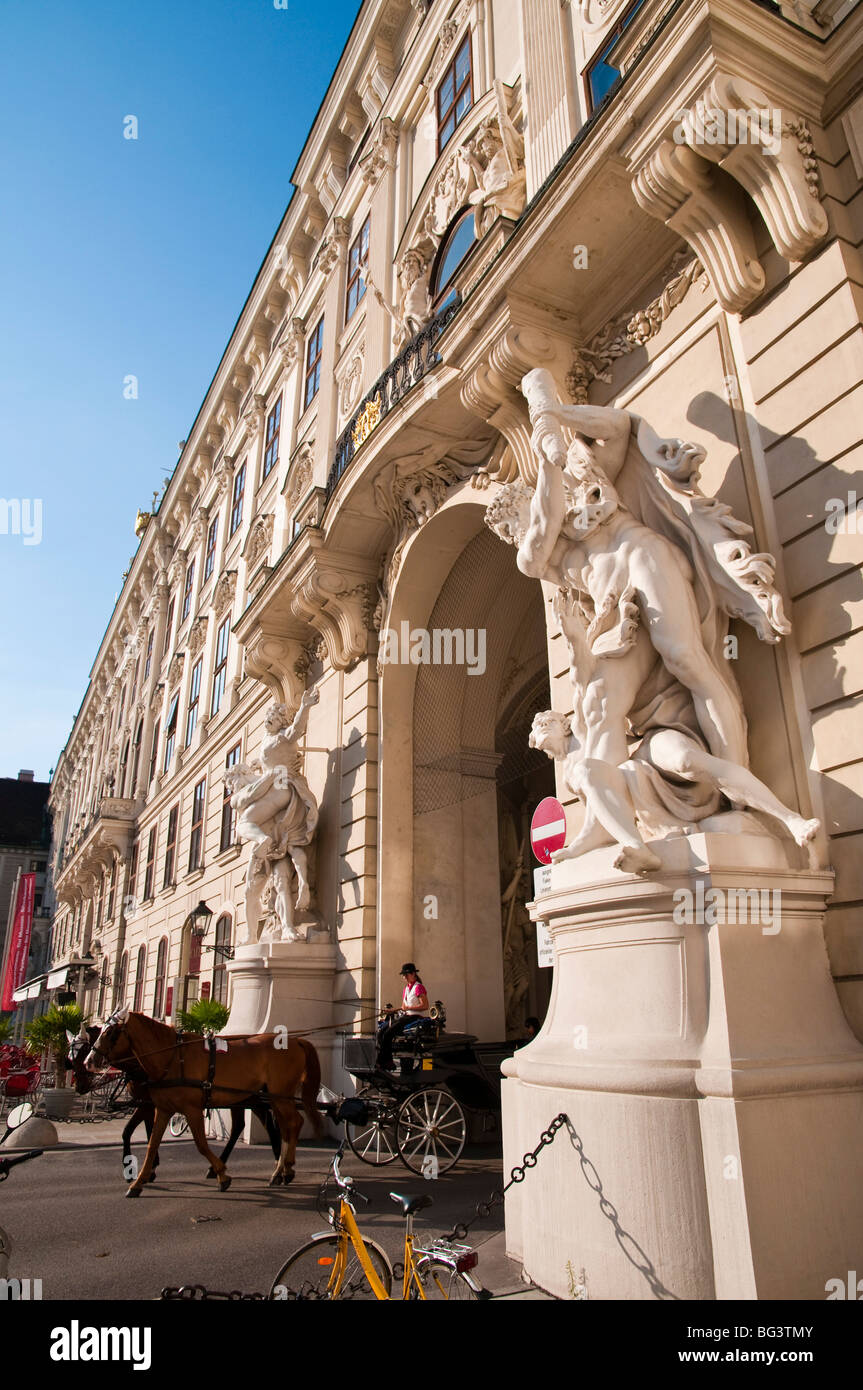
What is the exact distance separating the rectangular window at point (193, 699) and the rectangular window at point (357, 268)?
39.4 feet

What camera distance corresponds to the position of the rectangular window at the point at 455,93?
39.3ft

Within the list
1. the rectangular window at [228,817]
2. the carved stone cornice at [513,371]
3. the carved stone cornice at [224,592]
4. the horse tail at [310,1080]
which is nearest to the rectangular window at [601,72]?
the carved stone cornice at [513,371]

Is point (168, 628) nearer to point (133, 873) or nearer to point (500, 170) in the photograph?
point (133, 873)

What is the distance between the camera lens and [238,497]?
76.7 ft

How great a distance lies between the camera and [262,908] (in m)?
12.1

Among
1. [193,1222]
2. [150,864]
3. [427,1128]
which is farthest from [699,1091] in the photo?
[150,864]

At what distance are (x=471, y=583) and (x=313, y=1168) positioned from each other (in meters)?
6.91

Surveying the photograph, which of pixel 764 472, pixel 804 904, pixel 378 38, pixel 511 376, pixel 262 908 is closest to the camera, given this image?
pixel 804 904

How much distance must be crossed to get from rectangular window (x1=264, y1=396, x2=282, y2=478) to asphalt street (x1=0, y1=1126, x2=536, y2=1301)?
1477 cm

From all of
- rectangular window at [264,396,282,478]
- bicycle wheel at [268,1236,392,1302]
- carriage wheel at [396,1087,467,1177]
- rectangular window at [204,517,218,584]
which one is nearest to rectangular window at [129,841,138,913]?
rectangular window at [204,517,218,584]

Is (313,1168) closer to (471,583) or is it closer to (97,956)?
(471,583)

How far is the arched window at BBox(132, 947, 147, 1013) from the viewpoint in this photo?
2605cm

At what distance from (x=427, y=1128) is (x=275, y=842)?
4.83m
